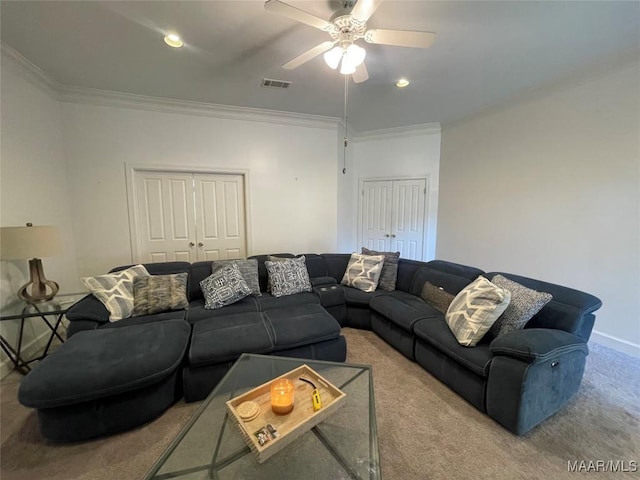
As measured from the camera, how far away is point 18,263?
2.56 meters

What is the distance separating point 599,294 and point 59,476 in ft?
15.2

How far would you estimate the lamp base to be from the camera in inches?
96.3

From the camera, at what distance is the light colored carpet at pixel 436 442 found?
1494 millimetres

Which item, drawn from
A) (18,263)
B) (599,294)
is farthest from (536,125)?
(18,263)

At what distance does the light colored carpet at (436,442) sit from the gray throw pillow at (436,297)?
0.78 metres

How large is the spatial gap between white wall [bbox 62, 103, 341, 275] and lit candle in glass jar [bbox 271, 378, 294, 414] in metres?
2.96

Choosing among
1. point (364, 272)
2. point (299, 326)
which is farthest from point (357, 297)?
point (299, 326)

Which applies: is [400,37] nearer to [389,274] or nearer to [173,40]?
[173,40]

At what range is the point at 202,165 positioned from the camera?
3.86 m

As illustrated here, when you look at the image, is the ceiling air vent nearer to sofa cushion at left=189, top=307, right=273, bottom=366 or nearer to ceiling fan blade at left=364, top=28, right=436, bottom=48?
ceiling fan blade at left=364, top=28, right=436, bottom=48

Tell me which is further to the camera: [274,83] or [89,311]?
[274,83]

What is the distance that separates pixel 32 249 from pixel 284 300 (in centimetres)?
224

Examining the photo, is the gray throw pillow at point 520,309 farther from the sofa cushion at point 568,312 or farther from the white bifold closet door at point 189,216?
the white bifold closet door at point 189,216

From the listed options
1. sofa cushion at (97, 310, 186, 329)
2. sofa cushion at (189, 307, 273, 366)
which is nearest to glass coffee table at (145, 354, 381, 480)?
sofa cushion at (189, 307, 273, 366)
